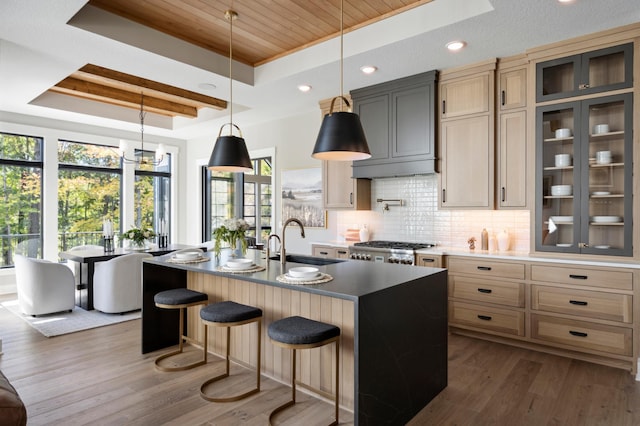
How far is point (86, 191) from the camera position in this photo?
6844 millimetres

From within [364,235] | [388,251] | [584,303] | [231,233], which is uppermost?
[231,233]

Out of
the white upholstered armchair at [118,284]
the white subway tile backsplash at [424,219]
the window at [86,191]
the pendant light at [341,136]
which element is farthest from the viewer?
the window at [86,191]

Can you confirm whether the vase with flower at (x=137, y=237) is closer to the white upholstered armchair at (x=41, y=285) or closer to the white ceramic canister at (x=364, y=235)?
the white upholstered armchair at (x=41, y=285)

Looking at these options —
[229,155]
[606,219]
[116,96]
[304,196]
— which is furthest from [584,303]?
[116,96]

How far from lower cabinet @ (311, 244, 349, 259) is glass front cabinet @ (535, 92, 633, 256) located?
2165 mm

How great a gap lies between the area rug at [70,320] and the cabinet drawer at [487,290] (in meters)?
3.73

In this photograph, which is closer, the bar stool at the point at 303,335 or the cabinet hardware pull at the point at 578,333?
the bar stool at the point at 303,335

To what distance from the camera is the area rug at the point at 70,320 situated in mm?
4209

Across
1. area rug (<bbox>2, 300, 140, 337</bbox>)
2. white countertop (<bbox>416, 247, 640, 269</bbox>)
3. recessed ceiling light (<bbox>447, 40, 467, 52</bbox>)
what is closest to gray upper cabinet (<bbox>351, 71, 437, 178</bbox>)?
recessed ceiling light (<bbox>447, 40, 467, 52</bbox>)

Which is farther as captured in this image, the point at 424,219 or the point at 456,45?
the point at 424,219

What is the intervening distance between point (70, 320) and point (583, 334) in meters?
5.28

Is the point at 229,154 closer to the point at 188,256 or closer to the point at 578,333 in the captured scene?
the point at 188,256

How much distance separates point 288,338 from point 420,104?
3.15 metres

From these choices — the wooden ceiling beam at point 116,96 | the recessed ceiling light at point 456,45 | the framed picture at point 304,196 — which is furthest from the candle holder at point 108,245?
the recessed ceiling light at point 456,45
